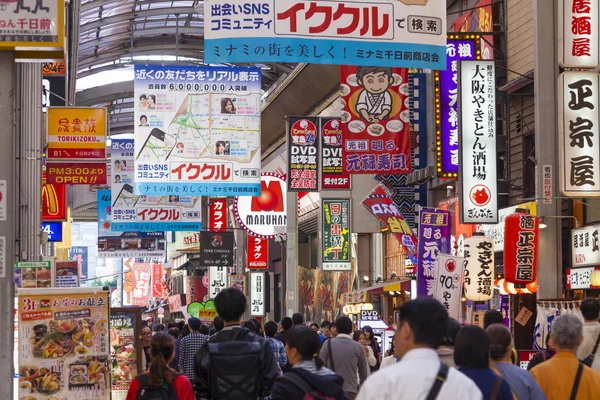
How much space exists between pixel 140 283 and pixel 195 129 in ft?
186

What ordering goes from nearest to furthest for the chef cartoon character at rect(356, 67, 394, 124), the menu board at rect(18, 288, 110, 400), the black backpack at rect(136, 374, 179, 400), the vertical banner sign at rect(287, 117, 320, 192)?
the black backpack at rect(136, 374, 179, 400)
the menu board at rect(18, 288, 110, 400)
the chef cartoon character at rect(356, 67, 394, 124)
the vertical banner sign at rect(287, 117, 320, 192)

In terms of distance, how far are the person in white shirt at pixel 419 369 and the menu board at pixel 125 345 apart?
A: 973cm

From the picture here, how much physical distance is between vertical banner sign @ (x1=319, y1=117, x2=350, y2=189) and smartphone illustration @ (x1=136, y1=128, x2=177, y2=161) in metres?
8.04

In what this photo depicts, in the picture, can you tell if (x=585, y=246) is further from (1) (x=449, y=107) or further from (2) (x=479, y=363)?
(2) (x=479, y=363)

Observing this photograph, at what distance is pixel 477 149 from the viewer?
707 inches

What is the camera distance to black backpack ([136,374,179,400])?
6891 mm

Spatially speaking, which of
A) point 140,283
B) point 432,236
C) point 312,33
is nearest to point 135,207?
point 432,236

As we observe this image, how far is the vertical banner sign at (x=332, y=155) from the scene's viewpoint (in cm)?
2589

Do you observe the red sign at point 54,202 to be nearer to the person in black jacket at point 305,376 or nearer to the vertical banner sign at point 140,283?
the person in black jacket at point 305,376

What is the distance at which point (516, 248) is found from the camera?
1636 cm

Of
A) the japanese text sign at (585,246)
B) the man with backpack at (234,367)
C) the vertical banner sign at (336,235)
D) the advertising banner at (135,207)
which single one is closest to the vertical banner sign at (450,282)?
the japanese text sign at (585,246)

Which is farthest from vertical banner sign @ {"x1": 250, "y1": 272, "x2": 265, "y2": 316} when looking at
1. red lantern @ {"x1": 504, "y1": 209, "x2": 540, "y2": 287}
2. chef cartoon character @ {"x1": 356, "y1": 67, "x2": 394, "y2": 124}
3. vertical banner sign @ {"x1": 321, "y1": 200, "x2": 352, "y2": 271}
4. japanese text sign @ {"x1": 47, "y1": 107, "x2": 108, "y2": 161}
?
red lantern @ {"x1": 504, "y1": 209, "x2": 540, "y2": 287}

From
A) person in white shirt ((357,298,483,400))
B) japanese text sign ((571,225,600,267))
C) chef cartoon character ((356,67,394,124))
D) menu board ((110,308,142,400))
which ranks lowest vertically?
menu board ((110,308,142,400))

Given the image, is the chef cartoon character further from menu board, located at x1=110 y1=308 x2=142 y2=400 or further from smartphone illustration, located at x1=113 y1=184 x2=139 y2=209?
menu board, located at x1=110 y1=308 x2=142 y2=400
